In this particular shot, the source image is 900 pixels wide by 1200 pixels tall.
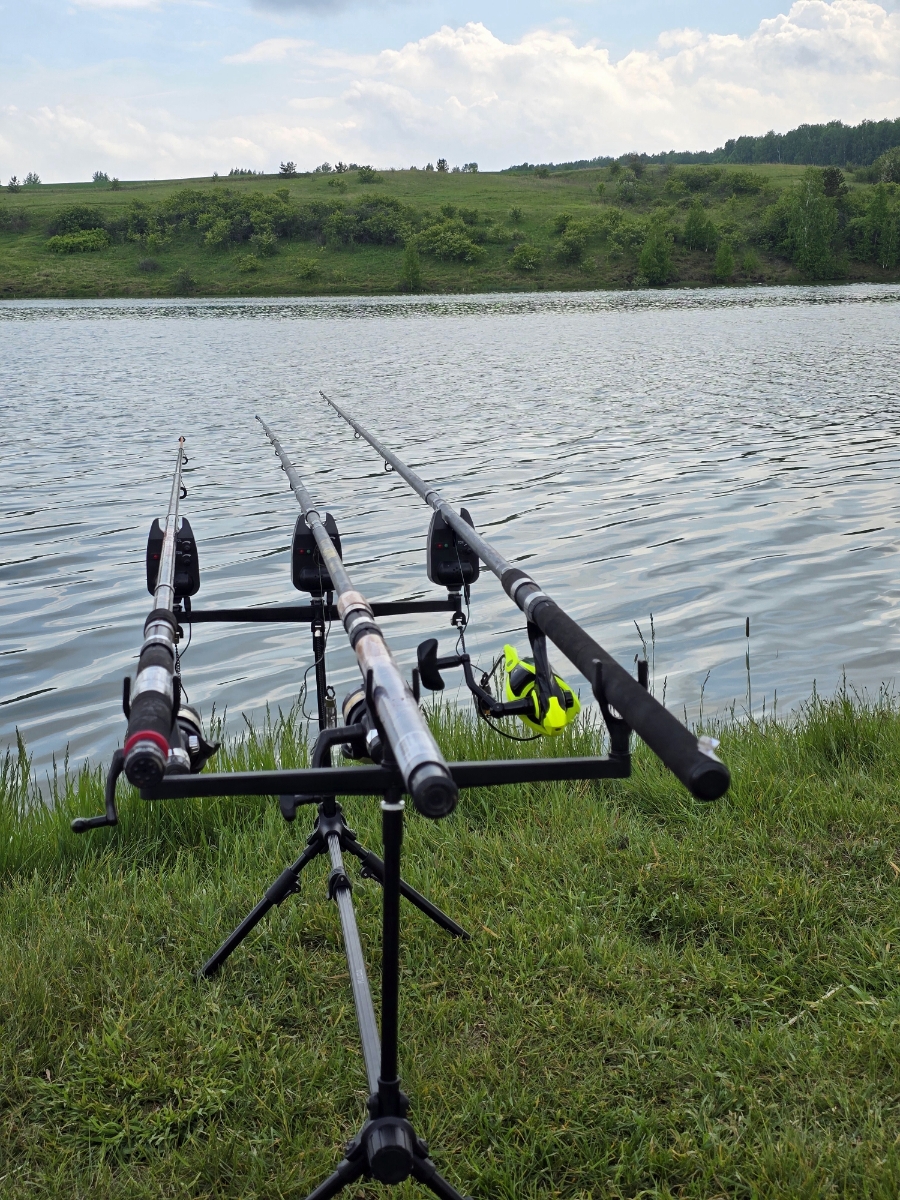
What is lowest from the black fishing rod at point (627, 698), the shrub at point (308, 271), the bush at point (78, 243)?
the black fishing rod at point (627, 698)

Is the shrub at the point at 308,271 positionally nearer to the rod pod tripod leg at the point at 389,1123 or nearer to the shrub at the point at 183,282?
the shrub at the point at 183,282

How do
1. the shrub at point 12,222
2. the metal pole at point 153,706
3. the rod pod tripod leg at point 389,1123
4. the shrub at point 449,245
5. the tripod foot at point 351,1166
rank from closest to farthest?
the metal pole at point 153,706, the rod pod tripod leg at point 389,1123, the tripod foot at point 351,1166, the shrub at point 449,245, the shrub at point 12,222

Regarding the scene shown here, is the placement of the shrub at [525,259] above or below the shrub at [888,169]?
below

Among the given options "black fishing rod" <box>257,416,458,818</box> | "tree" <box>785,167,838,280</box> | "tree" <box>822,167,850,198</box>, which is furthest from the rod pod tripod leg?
"tree" <box>822,167,850,198</box>

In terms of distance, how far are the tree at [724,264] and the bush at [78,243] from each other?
65820 mm

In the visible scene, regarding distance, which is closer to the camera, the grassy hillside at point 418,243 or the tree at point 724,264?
the tree at point 724,264

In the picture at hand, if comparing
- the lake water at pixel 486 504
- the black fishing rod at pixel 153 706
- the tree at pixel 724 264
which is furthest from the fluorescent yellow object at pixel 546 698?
the tree at pixel 724 264

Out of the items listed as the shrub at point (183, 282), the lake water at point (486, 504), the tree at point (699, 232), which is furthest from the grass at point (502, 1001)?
the tree at point (699, 232)

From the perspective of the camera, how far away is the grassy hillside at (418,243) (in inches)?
4045

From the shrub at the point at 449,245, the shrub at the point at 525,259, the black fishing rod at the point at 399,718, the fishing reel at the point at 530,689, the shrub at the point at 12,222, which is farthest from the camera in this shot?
the shrub at the point at 12,222

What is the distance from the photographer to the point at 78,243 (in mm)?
113250

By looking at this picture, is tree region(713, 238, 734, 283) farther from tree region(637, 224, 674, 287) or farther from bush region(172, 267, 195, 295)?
bush region(172, 267, 195, 295)

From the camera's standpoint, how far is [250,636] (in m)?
9.87

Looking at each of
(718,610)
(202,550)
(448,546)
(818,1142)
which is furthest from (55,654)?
(818,1142)
